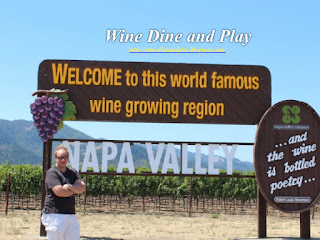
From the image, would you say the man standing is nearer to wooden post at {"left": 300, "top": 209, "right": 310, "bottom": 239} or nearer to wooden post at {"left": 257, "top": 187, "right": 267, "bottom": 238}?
wooden post at {"left": 257, "top": 187, "right": 267, "bottom": 238}

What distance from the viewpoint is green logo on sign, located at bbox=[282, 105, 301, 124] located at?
1333 centimetres

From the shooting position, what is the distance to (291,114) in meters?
13.4

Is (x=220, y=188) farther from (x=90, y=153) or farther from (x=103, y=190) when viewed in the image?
(x=90, y=153)

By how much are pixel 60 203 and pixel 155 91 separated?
7421mm

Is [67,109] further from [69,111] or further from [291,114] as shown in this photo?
[291,114]

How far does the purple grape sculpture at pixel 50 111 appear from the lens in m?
13.3

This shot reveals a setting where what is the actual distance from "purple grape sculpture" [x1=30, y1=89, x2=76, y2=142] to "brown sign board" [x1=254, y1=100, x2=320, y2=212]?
18.7ft

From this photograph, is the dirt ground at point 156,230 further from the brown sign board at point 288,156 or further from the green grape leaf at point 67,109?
the green grape leaf at point 67,109

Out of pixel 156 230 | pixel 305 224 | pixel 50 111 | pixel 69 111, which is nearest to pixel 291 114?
pixel 305 224

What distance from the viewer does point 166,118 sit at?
1350cm

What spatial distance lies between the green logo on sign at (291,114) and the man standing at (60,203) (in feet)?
27.2

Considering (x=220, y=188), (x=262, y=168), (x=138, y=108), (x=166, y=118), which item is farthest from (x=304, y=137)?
(x=220, y=188)

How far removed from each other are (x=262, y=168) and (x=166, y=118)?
10.3 ft

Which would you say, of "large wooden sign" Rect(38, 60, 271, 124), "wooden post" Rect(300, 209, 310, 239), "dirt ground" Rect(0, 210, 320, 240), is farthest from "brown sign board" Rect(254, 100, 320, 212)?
"dirt ground" Rect(0, 210, 320, 240)
